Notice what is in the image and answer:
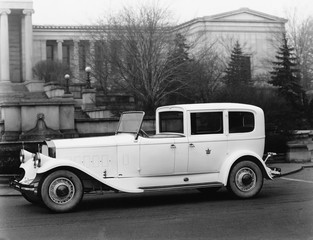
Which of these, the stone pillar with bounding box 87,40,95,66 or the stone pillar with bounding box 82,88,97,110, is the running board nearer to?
the stone pillar with bounding box 82,88,97,110

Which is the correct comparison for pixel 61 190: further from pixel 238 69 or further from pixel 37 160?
pixel 238 69

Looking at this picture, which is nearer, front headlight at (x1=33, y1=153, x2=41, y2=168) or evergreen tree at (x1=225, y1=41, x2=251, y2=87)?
front headlight at (x1=33, y1=153, x2=41, y2=168)

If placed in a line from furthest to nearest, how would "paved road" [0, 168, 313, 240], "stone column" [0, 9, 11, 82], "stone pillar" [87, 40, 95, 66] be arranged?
"stone column" [0, 9, 11, 82] → "stone pillar" [87, 40, 95, 66] → "paved road" [0, 168, 313, 240]

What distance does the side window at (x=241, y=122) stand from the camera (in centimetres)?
998

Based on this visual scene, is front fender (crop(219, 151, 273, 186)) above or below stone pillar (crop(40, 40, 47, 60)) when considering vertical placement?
below

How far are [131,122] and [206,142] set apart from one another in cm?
156

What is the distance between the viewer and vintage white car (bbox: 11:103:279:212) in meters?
8.78

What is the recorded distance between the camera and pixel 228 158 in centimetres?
976

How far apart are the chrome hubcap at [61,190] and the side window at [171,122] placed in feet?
8.03

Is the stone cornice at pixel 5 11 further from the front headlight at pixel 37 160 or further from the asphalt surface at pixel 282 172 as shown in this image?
the front headlight at pixel 37 160

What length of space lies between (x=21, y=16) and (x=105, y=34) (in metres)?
33.4

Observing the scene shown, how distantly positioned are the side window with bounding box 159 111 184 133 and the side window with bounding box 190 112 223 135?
0.25 meters

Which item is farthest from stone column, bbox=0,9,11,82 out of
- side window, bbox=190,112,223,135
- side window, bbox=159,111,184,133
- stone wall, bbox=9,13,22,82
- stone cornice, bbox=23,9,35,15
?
side window, bbox=190,112,223,135

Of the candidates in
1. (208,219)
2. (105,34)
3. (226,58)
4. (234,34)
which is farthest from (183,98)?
(208,219)
